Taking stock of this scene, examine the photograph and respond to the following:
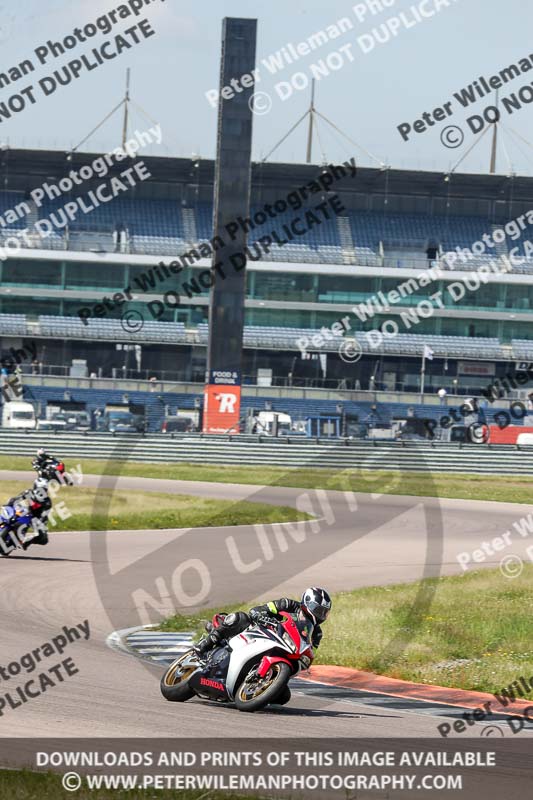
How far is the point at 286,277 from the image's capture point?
73.4 meters

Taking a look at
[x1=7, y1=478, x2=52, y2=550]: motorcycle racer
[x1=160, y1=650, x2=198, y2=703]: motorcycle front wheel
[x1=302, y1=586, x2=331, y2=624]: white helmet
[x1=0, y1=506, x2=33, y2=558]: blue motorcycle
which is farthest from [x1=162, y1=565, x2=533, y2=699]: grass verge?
[x1=0, y1=506, x2=33, y2=558]: blue motorcycle

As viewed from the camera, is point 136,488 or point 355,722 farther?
point 136,488

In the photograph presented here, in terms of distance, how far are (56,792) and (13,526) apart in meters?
13.4

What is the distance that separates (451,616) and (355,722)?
21.0 feet

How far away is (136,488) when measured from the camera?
36.4m

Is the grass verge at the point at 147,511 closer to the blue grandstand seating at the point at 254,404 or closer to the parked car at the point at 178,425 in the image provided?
the parked car at the point at 178,425

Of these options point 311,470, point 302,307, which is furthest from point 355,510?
point 302,307

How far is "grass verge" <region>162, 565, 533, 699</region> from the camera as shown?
12.5 metres

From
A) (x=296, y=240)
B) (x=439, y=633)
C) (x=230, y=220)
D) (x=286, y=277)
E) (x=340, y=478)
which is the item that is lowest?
(x=340, y=478)

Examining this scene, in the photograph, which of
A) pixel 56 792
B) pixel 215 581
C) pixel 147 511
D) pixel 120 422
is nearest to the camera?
pixel 56 792

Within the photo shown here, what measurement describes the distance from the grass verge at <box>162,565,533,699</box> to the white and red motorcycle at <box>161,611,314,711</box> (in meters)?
3.14

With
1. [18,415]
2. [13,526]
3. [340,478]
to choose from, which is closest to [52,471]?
[13,526]

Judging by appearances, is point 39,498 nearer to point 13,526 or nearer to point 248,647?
point 13,526

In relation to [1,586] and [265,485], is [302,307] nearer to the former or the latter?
[265,485]
